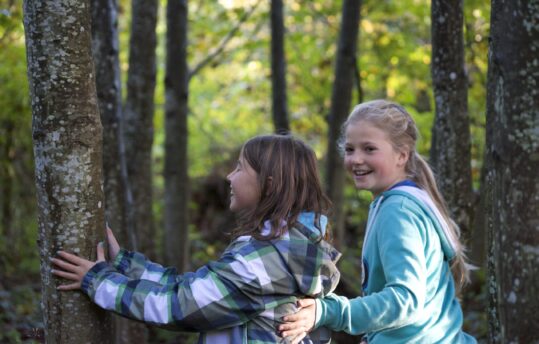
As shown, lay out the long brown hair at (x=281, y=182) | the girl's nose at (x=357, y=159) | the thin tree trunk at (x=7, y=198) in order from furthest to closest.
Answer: the thin tree trunk at (x=7, y=198) < the girl's nose at (x=357, y=159) < the long brown hair at (x=281, y=182)

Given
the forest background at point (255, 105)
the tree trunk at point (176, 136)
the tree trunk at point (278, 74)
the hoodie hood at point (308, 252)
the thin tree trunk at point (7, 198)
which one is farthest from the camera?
the thin tree trunk at point (7, 198)

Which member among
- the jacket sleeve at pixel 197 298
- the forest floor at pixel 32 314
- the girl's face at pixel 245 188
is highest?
the girl's face at pixel 245 188

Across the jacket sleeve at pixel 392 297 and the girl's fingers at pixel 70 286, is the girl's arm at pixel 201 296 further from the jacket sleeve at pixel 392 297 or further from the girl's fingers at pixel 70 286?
the jacket sleeve at pixel 392 297

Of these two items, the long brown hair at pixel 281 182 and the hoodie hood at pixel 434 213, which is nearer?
the long brown hair at pixel 281 182

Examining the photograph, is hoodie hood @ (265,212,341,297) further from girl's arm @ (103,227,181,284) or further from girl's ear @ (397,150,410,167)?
girl's ear @ (397,150,410,167)

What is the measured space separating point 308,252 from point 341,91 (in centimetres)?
664

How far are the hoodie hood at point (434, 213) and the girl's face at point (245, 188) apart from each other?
71 centimetres

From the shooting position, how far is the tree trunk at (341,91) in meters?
9.21

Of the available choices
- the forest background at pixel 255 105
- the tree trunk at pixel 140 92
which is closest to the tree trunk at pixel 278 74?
the forest background at pixel 255 105

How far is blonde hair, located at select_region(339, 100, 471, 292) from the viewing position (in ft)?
11.8

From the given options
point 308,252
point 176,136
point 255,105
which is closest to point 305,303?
point 308,252

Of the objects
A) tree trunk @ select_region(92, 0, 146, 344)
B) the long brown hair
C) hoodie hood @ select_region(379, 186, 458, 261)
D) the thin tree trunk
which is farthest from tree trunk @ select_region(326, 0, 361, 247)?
the long brown hair

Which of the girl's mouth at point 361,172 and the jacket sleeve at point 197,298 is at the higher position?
the girl's mouth at point 361,172

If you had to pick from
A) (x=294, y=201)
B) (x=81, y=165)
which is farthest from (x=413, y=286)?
(x=81, y=165)
